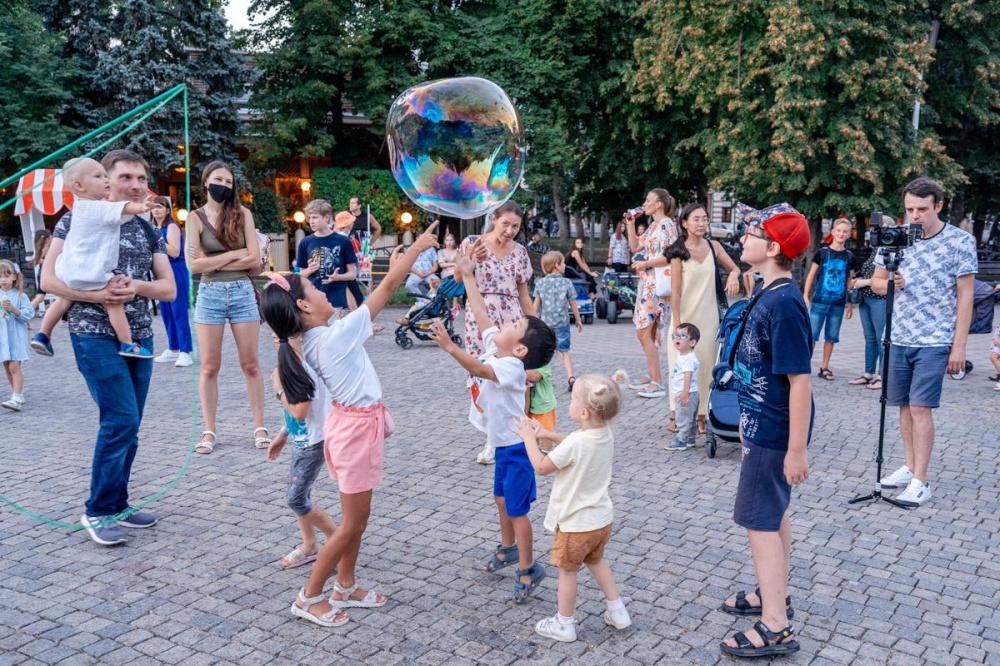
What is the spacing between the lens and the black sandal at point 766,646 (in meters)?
3.65

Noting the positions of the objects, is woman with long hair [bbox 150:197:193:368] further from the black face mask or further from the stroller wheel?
the black face mask

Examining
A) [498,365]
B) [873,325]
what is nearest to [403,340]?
[873,325]

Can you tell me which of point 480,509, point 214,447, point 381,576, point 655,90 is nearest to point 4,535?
point 214,447

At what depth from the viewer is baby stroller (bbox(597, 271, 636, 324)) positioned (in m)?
16.2

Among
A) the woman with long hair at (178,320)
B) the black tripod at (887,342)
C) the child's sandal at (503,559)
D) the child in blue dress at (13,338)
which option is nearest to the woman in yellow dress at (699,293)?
the black tripod at (887,342)

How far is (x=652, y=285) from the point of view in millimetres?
9023

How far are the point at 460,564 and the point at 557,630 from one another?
996mm

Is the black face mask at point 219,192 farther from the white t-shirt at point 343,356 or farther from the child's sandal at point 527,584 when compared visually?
the child's sandal at point 527,584

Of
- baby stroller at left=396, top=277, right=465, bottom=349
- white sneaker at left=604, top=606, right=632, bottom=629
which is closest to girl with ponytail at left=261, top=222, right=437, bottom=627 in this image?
white sneaker at left=604, top=606, right=632, bottom=629

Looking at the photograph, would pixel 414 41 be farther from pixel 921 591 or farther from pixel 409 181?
pixel 921 591

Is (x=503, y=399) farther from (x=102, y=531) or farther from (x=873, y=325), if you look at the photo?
(x=873, y=325)

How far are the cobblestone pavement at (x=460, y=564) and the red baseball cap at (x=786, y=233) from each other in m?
1.81

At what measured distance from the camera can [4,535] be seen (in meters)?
5.11

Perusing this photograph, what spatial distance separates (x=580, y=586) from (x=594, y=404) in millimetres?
1267
